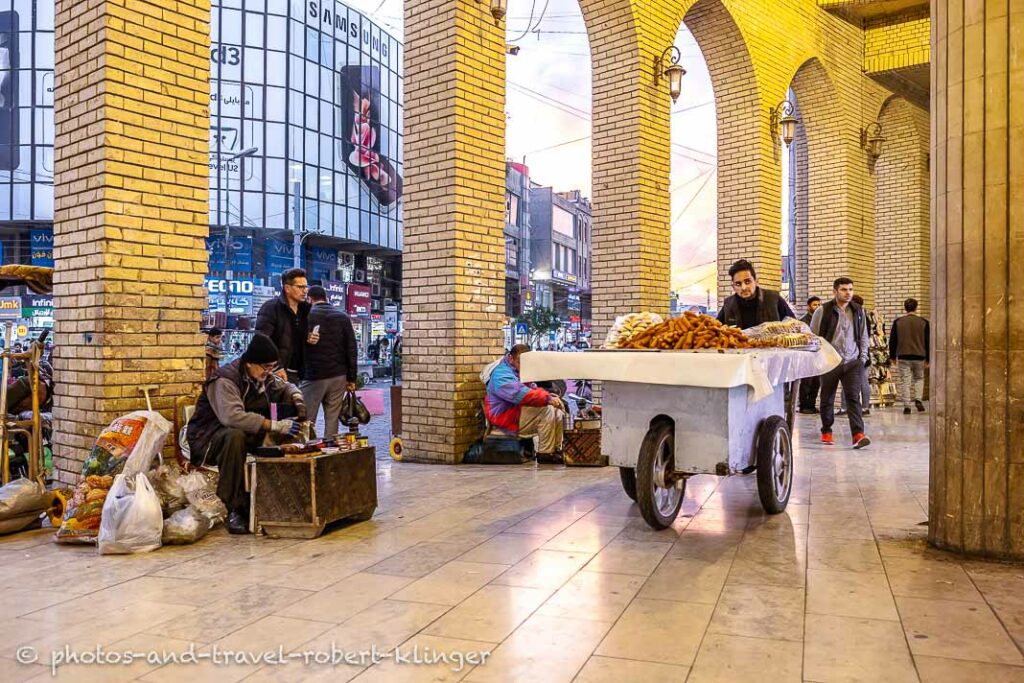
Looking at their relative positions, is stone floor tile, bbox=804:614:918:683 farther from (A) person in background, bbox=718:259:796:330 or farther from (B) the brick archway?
(B) the brick archway

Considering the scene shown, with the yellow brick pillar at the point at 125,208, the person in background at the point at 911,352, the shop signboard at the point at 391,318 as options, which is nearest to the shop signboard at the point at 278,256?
the shop signboard at the point at 391,318

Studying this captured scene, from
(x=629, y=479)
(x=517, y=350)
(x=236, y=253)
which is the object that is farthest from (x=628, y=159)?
(x=236, y=253)

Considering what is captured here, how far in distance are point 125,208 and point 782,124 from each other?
1018cm

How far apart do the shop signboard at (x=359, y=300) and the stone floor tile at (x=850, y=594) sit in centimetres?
3430

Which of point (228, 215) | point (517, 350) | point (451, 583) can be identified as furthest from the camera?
point (228, 215)

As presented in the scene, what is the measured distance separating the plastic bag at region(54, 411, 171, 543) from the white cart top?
2354mm

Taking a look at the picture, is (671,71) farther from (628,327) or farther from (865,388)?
(628,327)

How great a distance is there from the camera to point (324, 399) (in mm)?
7508

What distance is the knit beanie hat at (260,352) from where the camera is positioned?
17.5ft

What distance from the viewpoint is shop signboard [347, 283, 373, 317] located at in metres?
37.4

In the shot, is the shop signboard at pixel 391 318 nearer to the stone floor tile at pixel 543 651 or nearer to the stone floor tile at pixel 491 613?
the stone floor tile at pixel 491 613

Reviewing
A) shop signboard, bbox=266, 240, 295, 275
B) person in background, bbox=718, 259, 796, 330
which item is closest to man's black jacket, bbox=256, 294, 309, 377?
person in background, bbox=718, 259, 796, 330

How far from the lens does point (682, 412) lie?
5176 millimetres

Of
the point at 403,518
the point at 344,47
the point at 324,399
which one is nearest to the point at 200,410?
the point at 403,518
